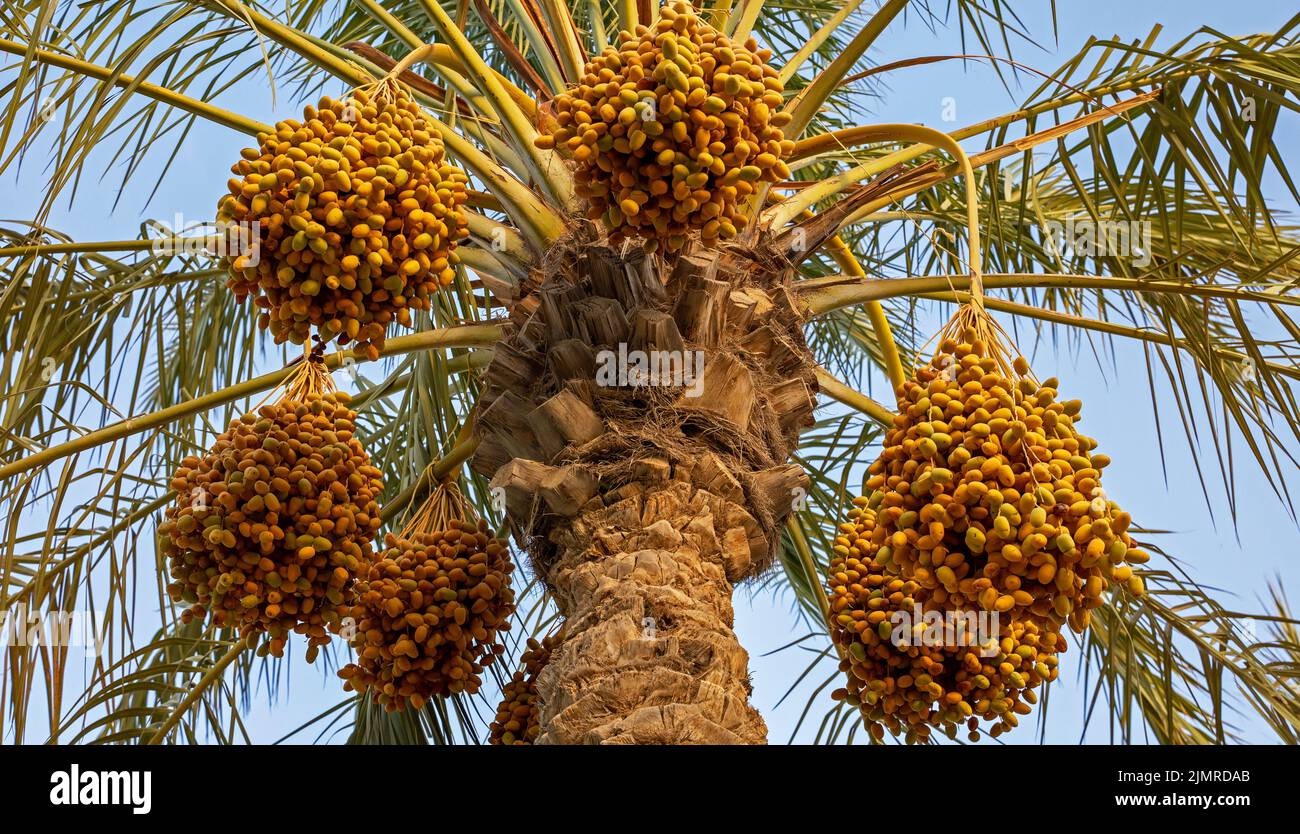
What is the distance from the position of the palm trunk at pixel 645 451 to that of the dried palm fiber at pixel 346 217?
519mm

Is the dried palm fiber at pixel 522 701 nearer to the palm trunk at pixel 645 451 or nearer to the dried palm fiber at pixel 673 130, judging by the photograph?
the palm trunk at pixel 645 451

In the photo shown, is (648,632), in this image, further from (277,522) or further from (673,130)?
(673,130)

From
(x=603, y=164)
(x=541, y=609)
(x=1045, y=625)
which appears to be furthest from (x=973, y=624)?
(x=541, y=609)

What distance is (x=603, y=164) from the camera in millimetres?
2521

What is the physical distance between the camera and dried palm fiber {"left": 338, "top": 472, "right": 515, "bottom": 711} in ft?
9.95

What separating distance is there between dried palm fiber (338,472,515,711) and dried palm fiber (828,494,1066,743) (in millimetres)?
785

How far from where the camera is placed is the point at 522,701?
3295mm

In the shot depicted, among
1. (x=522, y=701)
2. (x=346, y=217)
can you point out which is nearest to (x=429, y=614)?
(x=522, y=701)

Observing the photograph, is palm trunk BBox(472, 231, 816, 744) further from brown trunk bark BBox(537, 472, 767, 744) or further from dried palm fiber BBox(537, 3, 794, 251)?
dried palm fiber BBox(537, 3, 794, 251)

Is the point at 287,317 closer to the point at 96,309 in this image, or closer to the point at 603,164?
the point at 603,164

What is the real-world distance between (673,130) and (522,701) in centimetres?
150

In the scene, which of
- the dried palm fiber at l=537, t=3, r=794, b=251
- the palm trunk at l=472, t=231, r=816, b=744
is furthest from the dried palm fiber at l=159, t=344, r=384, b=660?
the dried palm fiber at l=537, t=3, r=794, b=251

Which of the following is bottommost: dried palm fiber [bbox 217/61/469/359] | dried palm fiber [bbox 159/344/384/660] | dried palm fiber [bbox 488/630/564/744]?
dried palm fiber [bbox 488/630/564/744]
